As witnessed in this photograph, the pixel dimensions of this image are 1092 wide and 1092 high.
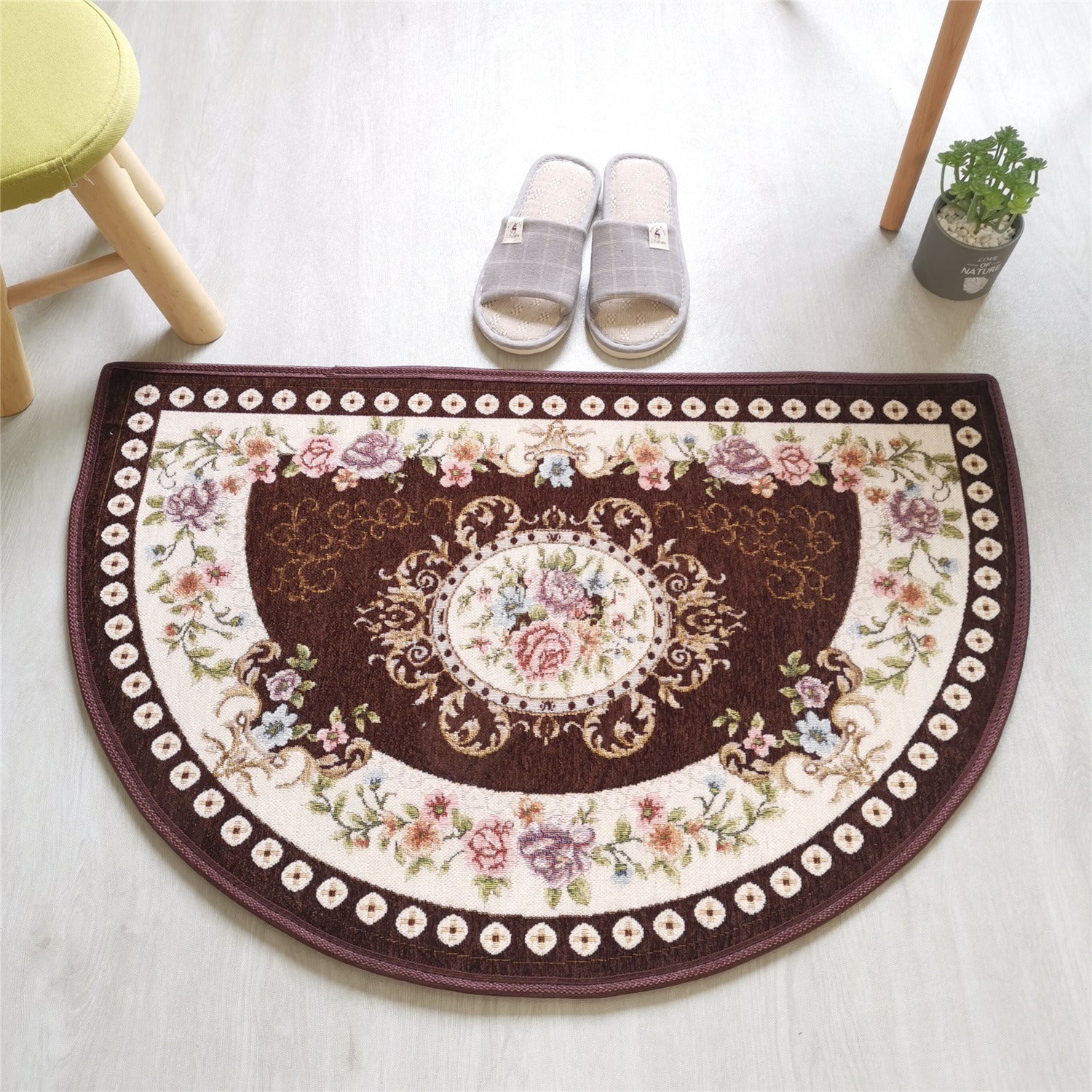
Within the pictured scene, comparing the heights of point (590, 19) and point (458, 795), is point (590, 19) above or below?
above

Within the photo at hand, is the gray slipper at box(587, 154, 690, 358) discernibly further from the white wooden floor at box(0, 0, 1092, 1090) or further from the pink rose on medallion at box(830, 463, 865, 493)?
the pink rose on medallion at box(830, 463, 865, 493)

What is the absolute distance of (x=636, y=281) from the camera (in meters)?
1.58

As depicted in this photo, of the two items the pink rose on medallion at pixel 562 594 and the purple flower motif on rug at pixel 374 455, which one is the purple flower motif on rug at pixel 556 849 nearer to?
the pink rose on medallion at pixel 562 594

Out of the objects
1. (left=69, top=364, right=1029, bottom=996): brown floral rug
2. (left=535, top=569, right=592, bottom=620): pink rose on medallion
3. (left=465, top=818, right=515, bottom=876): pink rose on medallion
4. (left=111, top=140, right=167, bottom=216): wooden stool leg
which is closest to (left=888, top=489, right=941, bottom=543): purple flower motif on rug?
(left=69, top=364, right=1029, bottom=996): brown floral rug

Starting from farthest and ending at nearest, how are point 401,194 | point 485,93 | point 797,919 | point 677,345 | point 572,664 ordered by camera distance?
1. point 485,93
2. point 401,194
3. point 677,345
4. point 572,664
5. point 797,919

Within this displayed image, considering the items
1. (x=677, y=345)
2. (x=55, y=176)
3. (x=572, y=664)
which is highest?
(x=55, y=176)

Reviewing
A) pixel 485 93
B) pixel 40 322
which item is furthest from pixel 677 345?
pixel 40 322

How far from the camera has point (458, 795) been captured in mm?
1258

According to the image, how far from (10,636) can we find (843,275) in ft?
4.83

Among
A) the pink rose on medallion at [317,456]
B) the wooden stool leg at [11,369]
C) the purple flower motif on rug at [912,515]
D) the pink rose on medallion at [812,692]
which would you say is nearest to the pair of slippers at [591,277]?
the pink rose on medallion at [317,456]

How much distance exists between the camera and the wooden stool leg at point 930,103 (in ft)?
4.58

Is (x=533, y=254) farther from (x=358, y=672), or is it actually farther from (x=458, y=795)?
(x=458, y=795)

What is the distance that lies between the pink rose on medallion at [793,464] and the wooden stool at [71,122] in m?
1.01

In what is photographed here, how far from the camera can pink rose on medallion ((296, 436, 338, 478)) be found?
1489 mm
